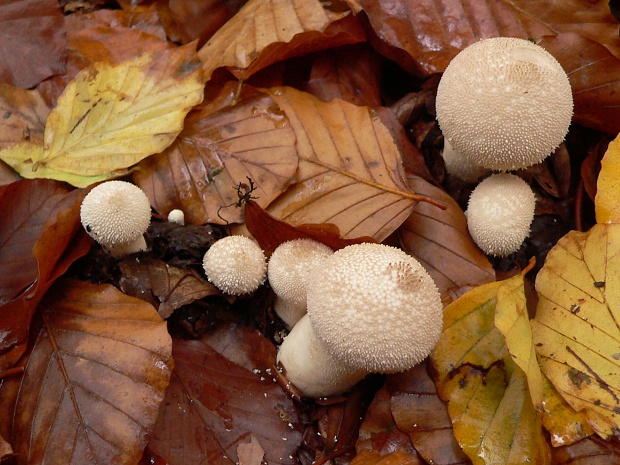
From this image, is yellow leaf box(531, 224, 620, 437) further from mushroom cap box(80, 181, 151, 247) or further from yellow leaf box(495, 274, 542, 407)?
mushroom cap box(80, 181, 151, 247)

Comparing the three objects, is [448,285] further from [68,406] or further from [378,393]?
[68,406]

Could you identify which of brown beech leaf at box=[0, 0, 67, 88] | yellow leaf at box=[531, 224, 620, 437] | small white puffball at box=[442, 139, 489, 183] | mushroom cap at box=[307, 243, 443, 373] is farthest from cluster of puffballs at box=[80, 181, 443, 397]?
brown beech leaf at box=[0, 0, 67, 88]

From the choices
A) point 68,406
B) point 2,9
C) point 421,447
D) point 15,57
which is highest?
point 2,9

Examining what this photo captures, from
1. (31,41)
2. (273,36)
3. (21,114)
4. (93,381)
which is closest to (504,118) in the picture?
(273,36)

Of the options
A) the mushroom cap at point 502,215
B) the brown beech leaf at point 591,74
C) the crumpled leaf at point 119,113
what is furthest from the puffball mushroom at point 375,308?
the brown beech leaf at point 591,74

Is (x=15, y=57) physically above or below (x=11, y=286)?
above

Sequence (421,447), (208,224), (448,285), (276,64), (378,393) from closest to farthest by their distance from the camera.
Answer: (421,447) → (378,393) → (448,285) → (208,224) → (276,64)

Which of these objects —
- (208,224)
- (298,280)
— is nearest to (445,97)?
(298,280)
